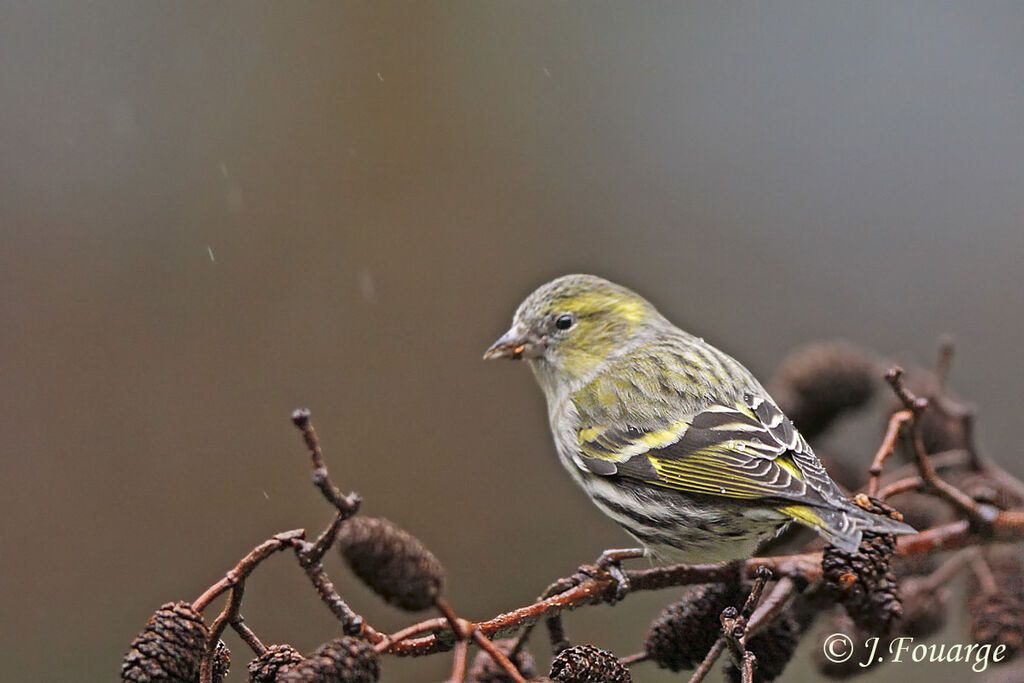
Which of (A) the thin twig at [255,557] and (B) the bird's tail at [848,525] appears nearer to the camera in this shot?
(A) the thin twig at [255,557]

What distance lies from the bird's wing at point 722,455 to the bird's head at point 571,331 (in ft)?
0.86

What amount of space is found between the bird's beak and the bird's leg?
0.63 metres

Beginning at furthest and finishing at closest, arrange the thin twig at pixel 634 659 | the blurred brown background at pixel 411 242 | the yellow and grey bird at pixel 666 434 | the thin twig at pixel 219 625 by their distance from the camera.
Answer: the blurred brown background at pixel 411 242 → the yellow and grey bird at pixel 666 434 → the thin twig at pixel 634 659 → the thin twig at pixel 219 625

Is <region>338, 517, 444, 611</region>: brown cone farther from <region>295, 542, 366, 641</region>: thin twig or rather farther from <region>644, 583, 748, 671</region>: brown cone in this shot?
<region>644, 583, 748, 671</region>: brown cone

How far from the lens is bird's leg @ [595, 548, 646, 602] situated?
5.21 feet

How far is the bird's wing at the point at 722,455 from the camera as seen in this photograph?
1.79 m

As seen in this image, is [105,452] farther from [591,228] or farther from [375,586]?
[375,586]

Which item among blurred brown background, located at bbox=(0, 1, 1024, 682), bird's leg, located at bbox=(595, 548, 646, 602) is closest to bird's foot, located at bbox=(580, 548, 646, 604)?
bird's leg, located at bbox=(595, 548, 646, 602)

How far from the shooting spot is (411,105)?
18.0ft

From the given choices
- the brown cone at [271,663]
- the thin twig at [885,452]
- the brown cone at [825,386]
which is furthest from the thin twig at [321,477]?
the brown cone at [825,386]

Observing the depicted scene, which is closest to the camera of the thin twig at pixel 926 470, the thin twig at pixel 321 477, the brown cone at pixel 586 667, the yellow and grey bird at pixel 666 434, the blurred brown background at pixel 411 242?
the thin twig at pixel 321 477

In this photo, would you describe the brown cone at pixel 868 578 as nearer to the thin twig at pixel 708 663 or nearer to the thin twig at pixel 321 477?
the thin twig at pixel 708 663

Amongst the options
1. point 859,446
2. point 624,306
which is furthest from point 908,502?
point 859,446

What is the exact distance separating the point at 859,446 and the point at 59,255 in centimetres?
360
